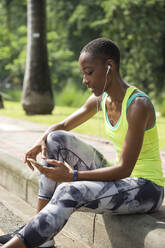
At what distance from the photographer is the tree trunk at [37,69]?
12422 mm

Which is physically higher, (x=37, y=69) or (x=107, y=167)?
(x=107, y=167)

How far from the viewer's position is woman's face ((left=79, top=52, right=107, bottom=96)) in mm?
2568

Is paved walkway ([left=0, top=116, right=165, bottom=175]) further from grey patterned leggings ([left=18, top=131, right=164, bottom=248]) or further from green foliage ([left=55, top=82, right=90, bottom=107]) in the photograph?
green foliage ([left=55, top=82, right=90, bottom=107])

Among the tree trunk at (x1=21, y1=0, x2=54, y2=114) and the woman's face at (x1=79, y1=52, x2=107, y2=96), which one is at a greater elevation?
the woman's face at (x1=79, y1=52, x2=107, y2=96)

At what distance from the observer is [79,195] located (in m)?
2.39

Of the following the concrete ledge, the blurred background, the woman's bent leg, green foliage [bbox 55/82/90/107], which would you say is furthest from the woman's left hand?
green foliage [bbox 55/82/90/107]

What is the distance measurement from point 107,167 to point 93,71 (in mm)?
607

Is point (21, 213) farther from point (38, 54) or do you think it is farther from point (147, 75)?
point (147, 75)

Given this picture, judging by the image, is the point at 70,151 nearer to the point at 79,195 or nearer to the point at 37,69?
the point at 79,195

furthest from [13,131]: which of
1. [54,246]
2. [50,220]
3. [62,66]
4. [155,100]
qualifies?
[62,66]

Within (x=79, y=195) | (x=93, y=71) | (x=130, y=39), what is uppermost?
(x=93, y=71)

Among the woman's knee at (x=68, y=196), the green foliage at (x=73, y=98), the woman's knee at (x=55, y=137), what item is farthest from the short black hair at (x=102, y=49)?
the green foliage at (x=73, y=98)

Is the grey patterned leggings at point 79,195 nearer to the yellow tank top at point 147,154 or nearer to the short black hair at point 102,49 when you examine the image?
the yellow tank top at point 147,154

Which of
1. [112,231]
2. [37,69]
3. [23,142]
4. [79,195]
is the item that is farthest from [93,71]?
[37,69]
